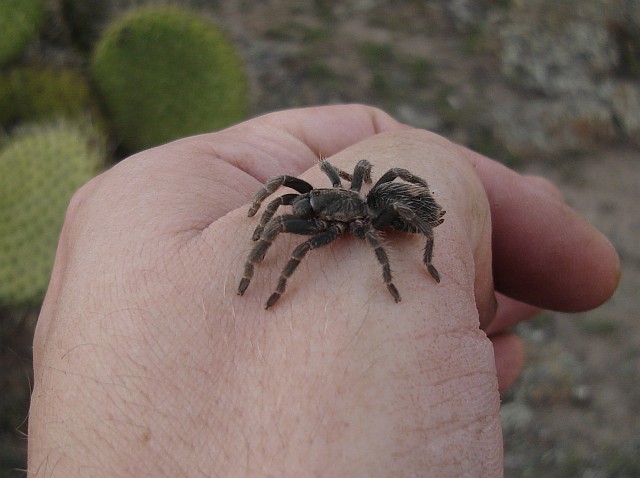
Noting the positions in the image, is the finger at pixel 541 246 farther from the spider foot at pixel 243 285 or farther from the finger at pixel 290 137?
the spider foot at pixel 243 285

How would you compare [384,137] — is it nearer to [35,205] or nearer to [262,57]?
[35,205]

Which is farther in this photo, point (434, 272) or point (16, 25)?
point (16, 25)

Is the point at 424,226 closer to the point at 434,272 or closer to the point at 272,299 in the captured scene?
the point at 434,272

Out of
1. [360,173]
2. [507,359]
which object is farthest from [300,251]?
[507,359]

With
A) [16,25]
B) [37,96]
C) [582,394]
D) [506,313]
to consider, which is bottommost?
[582,394]

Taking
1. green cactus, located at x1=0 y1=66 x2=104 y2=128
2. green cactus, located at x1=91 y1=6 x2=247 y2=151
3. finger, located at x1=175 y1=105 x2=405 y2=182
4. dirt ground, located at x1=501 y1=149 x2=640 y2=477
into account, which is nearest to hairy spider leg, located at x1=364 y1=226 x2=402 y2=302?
finger, located at x1=175 y1=105 x2=405 y2=182
